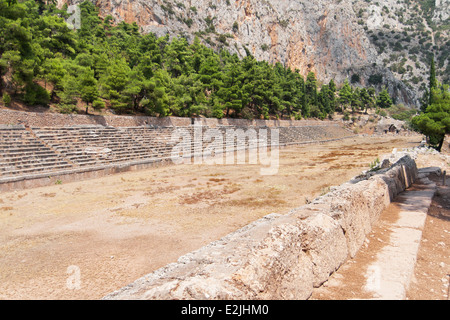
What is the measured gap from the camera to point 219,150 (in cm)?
2530

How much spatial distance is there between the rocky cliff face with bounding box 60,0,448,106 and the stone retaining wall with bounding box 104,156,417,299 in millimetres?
68092

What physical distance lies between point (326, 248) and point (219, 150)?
21.8 m

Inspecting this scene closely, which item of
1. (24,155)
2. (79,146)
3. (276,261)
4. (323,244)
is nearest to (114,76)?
(79,146)

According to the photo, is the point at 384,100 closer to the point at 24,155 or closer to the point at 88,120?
the point at 88,120

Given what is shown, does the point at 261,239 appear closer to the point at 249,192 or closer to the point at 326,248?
the point at 326,248

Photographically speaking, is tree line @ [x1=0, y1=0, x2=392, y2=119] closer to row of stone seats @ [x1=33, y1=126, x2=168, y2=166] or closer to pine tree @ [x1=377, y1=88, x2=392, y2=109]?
row of stone seats @ [x1=33, y1=126, x2=168, y2=166]

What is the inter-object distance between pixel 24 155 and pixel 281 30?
327 feet

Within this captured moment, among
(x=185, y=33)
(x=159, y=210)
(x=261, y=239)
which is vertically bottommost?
(x=159, y=210)

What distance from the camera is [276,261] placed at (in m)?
2.84

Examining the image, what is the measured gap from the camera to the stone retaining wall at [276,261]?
2410 mm

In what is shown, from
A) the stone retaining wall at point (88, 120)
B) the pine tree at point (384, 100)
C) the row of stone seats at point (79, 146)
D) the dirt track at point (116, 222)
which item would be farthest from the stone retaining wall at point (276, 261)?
the pine tree at point (384, 100)

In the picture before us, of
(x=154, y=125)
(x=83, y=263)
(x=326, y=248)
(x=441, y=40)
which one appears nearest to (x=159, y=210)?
(x=83, y=263)

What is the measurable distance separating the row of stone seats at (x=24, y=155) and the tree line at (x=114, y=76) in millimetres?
6150
